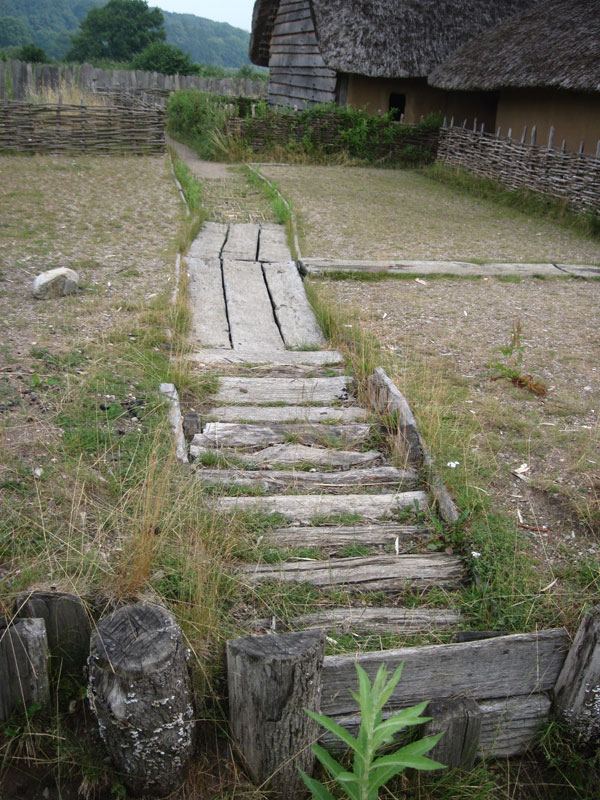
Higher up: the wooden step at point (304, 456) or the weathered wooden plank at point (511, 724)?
the wooden step at point (304, 456)

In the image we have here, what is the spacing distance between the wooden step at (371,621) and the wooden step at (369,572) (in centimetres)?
14

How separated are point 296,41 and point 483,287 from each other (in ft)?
45.2

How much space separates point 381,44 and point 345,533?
15614 mm

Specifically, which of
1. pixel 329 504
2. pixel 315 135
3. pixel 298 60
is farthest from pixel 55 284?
pixel 298 60

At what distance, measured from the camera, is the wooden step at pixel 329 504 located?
131 inches

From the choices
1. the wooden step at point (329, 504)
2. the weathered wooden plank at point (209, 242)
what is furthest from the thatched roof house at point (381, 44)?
the wooden step at point (329, 504)

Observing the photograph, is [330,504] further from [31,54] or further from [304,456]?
[31,54]

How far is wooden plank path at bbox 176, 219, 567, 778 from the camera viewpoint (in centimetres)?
246

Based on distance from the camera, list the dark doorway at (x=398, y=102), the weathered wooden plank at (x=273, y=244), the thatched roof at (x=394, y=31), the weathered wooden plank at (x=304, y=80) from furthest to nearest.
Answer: the dark doorway at (x=398, y=102) < the weathered wooden plank at (x=304, y=80) < the thatched roof at (x=394, y=31) < the weathered wooden plank at (x=273, y=244)

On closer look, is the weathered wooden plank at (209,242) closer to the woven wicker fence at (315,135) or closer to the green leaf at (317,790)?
the green leaf at (317,790)

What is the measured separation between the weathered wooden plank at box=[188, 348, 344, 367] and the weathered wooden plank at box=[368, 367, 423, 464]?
0.85 m

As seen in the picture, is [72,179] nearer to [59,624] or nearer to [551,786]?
[59,624]

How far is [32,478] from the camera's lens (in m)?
3.24

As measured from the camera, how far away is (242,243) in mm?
8992
